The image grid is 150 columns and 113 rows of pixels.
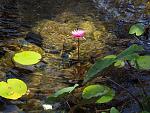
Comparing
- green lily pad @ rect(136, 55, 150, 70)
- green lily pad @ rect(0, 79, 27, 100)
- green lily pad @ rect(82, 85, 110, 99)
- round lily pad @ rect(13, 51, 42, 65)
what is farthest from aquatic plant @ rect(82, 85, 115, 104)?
round lily pad @ rect(13, 51, 42, 65)

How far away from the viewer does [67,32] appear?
10.2 feet

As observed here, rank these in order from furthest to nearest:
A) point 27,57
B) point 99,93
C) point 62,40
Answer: point 62,40, point 27,57, point 99,93

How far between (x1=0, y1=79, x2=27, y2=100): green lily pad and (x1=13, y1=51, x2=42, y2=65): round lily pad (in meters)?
0.29

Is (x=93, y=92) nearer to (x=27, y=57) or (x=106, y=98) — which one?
(x=106, y=98)

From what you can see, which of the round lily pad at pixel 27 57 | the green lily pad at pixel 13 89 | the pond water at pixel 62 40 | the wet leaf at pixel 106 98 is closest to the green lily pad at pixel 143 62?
the wet leaf at pixel 106 98

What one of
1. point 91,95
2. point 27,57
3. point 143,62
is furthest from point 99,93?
point 27,57

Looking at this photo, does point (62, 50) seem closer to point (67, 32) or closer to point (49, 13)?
point (67, 32)

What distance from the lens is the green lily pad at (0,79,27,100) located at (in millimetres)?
2141

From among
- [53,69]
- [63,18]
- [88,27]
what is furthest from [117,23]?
[53,69]

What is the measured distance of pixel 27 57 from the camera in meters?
2.58

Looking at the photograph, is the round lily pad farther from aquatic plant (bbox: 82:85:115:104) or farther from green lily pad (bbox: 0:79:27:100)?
aquatic plant (bbox: 82:85:115:104)

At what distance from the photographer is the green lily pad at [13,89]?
2.14 meters

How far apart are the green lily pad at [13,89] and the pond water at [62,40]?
1.7 inches

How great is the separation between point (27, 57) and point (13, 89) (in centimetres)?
44
